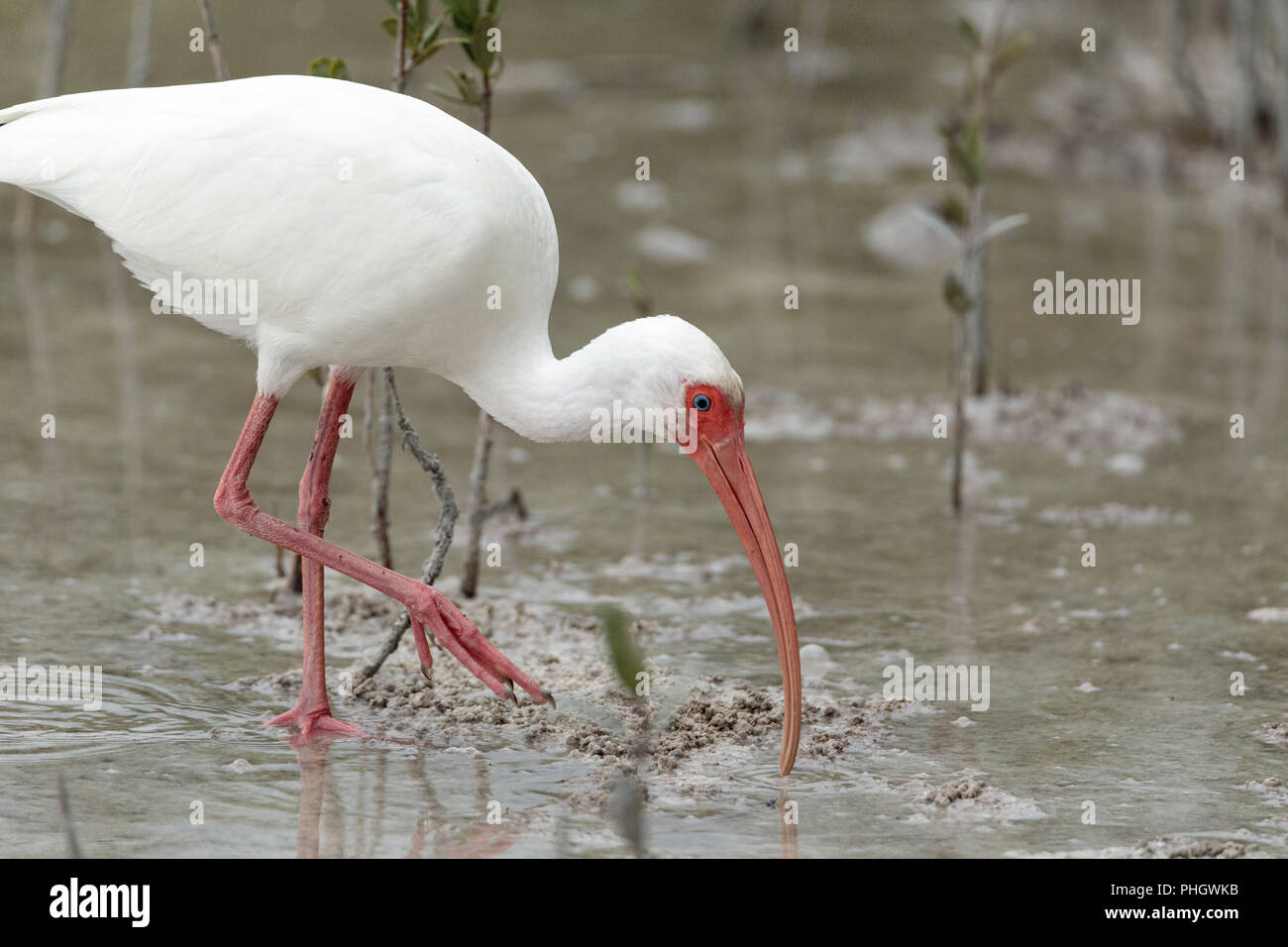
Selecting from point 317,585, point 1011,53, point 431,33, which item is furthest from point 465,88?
point 1011,53

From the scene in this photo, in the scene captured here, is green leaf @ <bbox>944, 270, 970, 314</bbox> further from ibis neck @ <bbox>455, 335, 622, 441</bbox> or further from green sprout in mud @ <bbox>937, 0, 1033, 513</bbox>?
ibis neck @ <bbox>455, 335, 622, 441</bbox>

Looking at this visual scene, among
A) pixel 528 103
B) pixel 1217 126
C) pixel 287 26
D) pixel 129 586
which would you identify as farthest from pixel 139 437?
pixel 1217 126

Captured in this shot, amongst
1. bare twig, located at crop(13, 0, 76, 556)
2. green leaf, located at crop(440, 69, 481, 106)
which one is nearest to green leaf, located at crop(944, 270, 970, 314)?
green leaf, located at crop(440, 69, 481, 106)

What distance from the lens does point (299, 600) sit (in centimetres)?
584

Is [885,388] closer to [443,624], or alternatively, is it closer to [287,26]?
[443,624]

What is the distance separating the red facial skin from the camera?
4.61 m

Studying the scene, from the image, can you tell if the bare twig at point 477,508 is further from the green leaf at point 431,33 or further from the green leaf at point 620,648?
the green leaf at point 620,648

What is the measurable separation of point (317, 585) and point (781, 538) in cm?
231

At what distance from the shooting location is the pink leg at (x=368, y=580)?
15.3ft

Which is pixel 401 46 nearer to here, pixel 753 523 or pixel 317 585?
pixel 317 585

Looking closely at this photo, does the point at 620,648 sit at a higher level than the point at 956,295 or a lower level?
lower

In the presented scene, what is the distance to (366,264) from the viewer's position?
463 cm

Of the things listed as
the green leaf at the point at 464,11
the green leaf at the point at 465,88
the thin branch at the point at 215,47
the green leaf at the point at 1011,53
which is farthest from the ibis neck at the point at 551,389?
the green leaf at the point at 1011,53

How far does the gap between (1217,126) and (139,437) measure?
1031 centimetres
